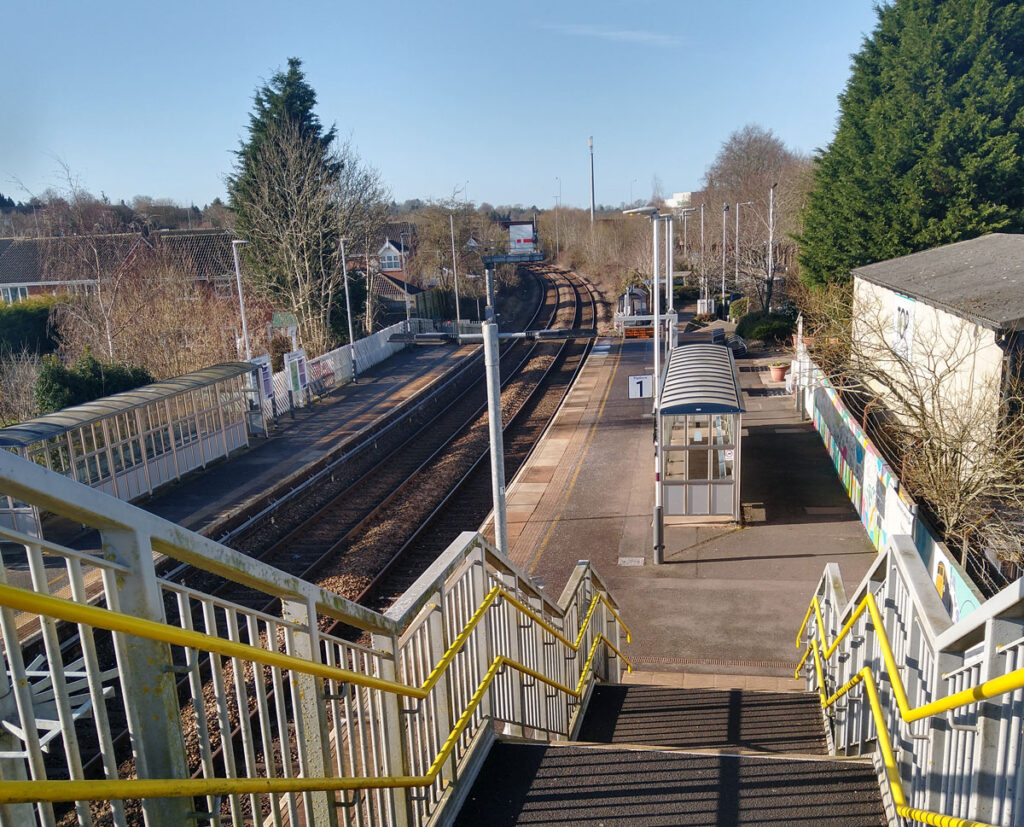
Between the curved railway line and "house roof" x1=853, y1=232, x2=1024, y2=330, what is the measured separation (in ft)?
32.8

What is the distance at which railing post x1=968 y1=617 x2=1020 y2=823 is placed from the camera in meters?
2.73

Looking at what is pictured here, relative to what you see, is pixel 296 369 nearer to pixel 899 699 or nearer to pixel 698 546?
pixel 698 546

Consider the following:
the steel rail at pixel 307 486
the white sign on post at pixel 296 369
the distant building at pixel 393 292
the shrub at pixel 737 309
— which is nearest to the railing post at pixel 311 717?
the steel rail at pixel 307 486

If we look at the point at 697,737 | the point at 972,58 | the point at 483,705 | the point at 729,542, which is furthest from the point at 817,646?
the point at 972,58

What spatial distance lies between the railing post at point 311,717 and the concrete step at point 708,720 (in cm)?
379

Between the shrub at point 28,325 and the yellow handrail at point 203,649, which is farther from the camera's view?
the shrub at point 28,325

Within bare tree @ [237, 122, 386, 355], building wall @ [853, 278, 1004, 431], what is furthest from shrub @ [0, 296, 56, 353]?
building wall @ [853, 278, 1004, 431]

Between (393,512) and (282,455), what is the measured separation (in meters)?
5.79

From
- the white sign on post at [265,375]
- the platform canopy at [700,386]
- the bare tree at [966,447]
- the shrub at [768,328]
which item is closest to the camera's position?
the bare tree at [966,447]

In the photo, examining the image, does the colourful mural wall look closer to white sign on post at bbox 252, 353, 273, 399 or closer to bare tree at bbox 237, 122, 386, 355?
white sign on post at bbox 252, 353, 273, 399

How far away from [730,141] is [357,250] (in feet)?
204

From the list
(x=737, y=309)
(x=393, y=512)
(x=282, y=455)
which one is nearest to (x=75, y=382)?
(x=282, y=455)

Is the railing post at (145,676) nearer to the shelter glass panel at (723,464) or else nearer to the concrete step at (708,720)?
the concrete step at (708,720)

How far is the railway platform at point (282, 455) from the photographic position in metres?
17.3
